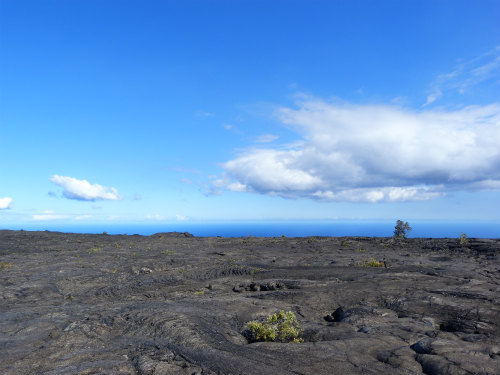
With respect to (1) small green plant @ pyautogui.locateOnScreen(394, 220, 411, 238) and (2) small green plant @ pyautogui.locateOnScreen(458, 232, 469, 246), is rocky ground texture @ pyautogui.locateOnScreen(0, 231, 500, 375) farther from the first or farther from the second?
(1) small green plant @ pyautogui.locateOnScreen(394, 220, 411, 238)

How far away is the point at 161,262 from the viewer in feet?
96.2

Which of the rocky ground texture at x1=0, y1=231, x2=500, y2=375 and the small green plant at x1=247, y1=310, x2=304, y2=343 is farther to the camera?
the small green plant at x1=247, y1=310, x2=304, y2=343

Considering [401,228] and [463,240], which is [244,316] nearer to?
[463,240]

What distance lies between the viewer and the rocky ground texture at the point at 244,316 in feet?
30.5

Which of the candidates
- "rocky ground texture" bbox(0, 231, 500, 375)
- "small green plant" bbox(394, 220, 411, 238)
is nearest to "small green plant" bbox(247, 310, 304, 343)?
"rocky ground texture" bbox(0, 231, 500, 375)

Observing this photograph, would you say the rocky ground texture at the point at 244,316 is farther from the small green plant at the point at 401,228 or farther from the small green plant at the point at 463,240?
the small green plant at the point at 401,228

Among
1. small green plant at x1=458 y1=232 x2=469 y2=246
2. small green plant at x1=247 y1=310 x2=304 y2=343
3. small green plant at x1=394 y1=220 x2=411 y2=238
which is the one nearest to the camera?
small green plant at x1=247 y1=310 x2=304 y2=343

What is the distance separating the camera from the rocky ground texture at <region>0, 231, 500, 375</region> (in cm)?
930

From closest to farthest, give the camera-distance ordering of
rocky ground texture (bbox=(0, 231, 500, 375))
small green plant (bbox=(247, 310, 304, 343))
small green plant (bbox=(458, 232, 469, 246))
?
rocky ground texture (bbox=(0, 231, 500, 375))
small green plant (bbox=(247, 310, 304, 343))
small green plant (bbox=(458, 232, 469, 246))

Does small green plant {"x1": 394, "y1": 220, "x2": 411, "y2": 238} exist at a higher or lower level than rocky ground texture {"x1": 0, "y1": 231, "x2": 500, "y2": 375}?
higher

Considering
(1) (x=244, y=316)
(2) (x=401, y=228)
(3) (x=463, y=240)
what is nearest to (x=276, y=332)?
(1) (x=244, y=316)

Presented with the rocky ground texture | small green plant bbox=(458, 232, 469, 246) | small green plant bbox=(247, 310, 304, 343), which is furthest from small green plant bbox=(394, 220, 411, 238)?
small green plant bbox=(247, 310, 304, 343)

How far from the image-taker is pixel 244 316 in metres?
14.3

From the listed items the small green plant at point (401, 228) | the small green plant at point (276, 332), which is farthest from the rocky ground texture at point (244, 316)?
the small green plant at point (401, 228)
